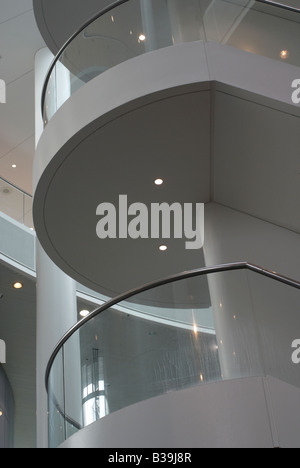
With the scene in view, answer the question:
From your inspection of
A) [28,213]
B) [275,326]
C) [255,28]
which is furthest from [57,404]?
[28,213]

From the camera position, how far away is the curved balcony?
4152mm

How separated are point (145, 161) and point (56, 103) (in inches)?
45.7

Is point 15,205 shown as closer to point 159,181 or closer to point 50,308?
point 50,308

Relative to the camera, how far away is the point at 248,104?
5.15 meters

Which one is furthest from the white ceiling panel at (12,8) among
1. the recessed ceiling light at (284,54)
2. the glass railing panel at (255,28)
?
the recessed ceiling light at (284,54)

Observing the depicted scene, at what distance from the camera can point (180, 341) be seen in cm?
435

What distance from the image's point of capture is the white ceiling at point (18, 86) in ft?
39.1

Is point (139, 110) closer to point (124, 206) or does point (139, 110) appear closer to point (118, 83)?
point (118, 83)

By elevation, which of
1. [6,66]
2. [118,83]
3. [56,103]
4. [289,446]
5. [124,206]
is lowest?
[289,446]

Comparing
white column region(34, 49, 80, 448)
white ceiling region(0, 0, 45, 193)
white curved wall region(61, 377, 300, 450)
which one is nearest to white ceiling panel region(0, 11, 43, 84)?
white ceiling region(0, 0, 45, 193)

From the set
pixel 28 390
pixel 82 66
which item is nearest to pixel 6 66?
pixel 28 390

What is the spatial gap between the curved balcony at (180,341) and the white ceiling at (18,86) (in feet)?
28.0

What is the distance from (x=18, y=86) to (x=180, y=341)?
10.0 m

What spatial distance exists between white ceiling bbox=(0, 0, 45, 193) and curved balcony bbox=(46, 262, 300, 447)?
28.0ft
